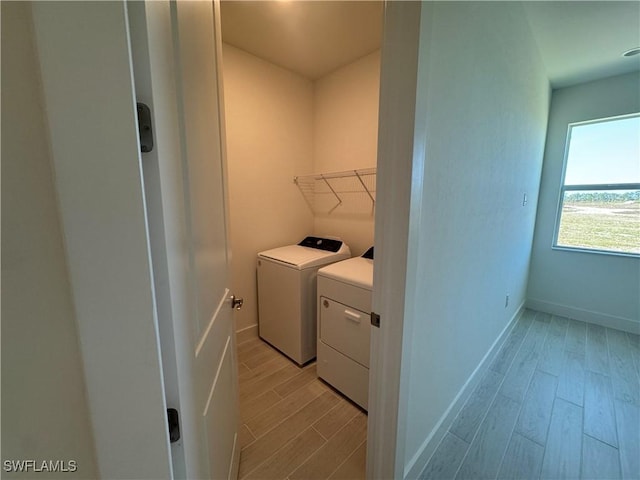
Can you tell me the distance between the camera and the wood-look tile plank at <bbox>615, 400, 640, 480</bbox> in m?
1.23

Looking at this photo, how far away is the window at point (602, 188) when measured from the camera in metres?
2.43

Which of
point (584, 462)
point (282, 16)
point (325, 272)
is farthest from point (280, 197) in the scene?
point (584, 462)

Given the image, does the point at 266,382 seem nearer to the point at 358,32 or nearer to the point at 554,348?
the point at 554,348

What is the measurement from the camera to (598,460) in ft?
4.17

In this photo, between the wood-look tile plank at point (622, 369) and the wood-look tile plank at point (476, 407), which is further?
the wood-look tile plank at point (622, 369)

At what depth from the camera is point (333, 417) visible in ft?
5.09

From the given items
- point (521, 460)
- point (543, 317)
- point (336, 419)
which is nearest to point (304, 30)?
point (336, 419)

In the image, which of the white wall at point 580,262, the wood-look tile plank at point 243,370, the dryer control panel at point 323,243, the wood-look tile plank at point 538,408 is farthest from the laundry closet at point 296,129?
the white wall at point 580,262

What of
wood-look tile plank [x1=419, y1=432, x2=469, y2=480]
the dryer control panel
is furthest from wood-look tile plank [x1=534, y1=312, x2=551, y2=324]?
the dryer control panel

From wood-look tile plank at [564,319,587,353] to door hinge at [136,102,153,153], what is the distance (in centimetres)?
331

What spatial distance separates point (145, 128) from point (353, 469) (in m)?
1.64

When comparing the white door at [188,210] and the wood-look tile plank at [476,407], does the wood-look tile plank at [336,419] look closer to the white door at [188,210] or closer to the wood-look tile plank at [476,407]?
the wood-look tile plank at [476,407]

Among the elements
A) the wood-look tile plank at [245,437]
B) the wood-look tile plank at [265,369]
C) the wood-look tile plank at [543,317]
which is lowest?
the wood-look tile plank at [245,437]

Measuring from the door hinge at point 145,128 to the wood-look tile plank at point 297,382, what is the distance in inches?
71.1
